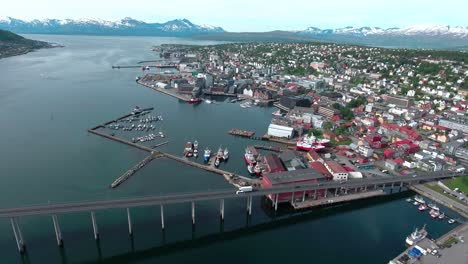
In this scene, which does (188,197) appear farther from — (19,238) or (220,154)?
(220,154)

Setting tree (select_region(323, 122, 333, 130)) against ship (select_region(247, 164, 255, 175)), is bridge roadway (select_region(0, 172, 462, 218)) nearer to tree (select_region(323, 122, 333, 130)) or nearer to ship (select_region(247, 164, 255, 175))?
ship (select_region(247, 164, 255, 175))

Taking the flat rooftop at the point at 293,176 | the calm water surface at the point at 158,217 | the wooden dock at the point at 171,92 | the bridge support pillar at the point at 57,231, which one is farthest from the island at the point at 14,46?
the flat rooftop at the point at 293,176

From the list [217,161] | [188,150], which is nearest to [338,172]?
[217,161]

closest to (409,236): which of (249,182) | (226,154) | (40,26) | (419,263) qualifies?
(419,263)

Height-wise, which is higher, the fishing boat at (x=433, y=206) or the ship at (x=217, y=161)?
the ship at (x=217, y=161)

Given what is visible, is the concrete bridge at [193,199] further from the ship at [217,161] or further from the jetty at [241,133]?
the jetty at [241,133]

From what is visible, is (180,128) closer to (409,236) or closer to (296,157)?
(296,157)

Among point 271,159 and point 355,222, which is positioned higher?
point 271,159

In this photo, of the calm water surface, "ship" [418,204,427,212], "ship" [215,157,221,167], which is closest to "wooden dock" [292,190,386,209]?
the calm water surface
